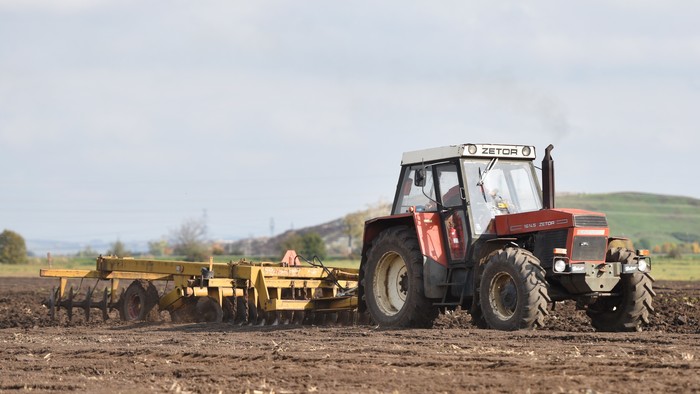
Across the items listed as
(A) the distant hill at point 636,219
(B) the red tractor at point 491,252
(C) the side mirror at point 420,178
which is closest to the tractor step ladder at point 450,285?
(B) the red tractor at point 491,252

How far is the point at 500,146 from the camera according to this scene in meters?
14.2

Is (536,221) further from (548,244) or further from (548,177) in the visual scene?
(548,177)

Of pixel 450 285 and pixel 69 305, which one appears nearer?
pixel 450 285

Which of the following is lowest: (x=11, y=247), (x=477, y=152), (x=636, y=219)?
(x=477, y=152)

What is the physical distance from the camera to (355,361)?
10.3m

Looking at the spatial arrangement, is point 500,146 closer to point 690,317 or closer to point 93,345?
point 690,317

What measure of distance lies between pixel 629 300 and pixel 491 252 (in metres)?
1.78

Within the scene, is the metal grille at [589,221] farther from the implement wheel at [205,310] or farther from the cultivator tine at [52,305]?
the cultivator tine at [52,305]

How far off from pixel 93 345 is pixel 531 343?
5201 mm

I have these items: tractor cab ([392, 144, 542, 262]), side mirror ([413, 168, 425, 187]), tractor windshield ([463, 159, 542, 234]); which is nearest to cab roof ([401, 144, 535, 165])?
tractor cab ([392, 144, 542, 262])

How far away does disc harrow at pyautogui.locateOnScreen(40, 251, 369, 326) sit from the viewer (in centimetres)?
1608

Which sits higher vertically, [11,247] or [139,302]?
[11,247]

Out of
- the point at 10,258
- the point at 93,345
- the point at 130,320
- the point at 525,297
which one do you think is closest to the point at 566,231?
the point at 525,297

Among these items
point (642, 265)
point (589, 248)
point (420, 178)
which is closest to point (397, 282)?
point (420, 178)
